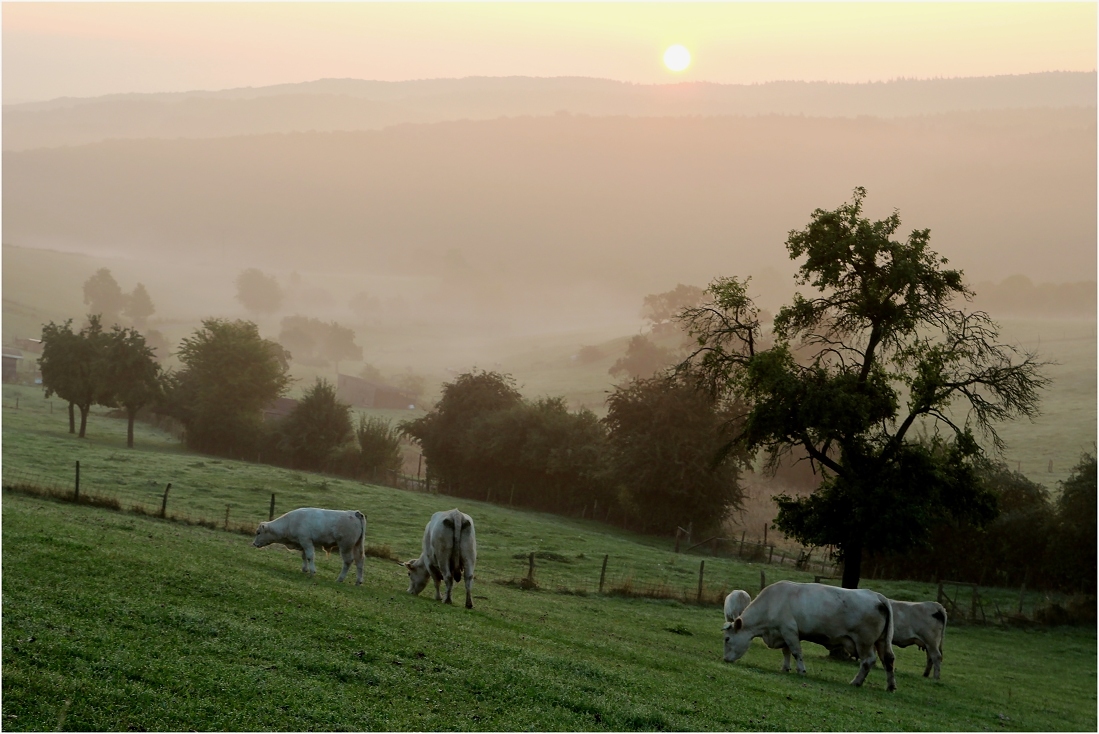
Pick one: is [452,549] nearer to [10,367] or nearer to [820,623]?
[820,623]

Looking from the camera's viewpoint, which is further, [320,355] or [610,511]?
[320,355]

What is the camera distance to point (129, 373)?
73.1m

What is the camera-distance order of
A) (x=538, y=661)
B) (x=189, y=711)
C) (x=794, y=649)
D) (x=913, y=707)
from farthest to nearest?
1. (x=794, y=649)
2. (x=913, y=707)
3. (x=538, y=661)
4. (x=189, y=711)

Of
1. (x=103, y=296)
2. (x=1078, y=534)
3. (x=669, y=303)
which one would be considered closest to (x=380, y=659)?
(x=1078, y=534)

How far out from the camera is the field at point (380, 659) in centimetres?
Result: 1029

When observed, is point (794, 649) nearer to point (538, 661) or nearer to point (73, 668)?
point (538, 661)

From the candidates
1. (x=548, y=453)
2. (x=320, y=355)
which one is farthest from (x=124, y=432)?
(x=320, y=355)

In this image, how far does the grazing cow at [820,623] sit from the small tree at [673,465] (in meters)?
39.5

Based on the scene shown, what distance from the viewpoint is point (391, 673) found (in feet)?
40.6

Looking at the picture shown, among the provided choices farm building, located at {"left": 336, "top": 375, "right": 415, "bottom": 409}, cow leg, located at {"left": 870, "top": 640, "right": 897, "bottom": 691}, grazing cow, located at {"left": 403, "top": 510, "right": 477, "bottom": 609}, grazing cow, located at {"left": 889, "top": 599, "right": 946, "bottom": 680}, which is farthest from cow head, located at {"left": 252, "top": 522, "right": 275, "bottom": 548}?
farm building, located at {"left": 336, "top": 375, "right": 415, "bottom": 409}

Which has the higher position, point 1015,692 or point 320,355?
point 320,355

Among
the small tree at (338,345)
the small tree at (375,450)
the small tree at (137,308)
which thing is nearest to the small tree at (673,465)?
the small tree at (375,450)

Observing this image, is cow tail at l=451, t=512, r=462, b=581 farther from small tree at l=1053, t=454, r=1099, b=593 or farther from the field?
small tree at l=1053, t=454, r=1099, b=593

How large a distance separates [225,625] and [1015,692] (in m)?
21.0
